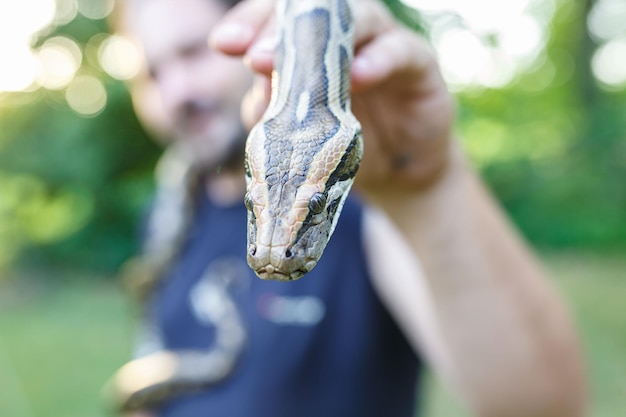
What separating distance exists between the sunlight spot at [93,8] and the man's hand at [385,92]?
13427 mm

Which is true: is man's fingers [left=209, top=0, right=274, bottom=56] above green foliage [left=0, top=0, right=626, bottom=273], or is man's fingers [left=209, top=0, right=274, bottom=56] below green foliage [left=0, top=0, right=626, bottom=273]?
above

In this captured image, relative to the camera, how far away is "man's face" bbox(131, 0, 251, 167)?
3496 millimetres

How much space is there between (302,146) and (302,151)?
Result: 0.7 inches

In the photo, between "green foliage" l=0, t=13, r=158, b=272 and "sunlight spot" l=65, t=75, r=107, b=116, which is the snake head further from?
"sunlight spot" l=65, t=75, r=107, b=116

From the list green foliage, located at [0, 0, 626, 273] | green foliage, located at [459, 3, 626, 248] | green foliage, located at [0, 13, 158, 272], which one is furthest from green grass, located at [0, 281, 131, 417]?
green foliage, located at [459, 3, 626, 248]

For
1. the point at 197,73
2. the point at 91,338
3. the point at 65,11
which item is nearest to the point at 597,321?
the point at 197,73

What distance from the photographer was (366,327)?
2.80 meters

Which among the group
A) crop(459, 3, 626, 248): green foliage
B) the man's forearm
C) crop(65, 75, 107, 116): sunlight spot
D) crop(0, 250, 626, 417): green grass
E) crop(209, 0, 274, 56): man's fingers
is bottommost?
crop(459, 3, 626, 248): green foliage

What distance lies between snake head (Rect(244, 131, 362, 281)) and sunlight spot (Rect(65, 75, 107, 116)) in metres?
12.5

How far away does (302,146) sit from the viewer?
66.0 inches

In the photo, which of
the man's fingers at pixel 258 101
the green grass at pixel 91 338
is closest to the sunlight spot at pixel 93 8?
the green grass at pixel 91 338

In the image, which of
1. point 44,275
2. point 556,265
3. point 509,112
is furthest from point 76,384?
point 509,112

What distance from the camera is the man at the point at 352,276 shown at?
1.99 m

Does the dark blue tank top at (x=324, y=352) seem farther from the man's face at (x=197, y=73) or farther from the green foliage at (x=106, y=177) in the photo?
the green foliage at (x=106, y=177)
